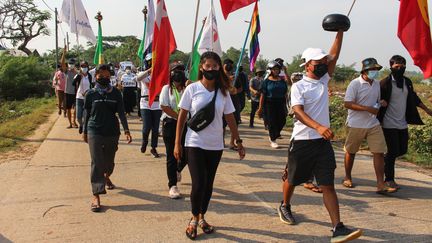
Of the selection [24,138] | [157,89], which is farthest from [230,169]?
[24,138]

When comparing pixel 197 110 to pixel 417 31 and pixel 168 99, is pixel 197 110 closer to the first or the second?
pixel 168 99

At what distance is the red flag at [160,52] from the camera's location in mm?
5707

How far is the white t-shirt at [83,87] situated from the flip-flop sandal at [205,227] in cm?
627

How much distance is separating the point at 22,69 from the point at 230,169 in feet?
62.1

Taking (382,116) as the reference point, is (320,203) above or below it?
below

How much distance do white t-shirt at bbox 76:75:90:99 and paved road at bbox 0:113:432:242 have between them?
2.56m

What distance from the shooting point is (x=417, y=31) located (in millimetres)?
5078

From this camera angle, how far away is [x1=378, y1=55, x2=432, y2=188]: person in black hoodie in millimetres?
5609

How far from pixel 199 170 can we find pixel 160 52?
2.28 metres

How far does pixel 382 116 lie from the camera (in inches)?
223

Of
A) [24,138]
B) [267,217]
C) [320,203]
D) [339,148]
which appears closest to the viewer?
[267,217]

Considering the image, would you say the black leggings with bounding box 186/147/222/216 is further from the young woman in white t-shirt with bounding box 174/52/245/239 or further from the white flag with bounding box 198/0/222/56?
the white flag with bounding box 198/0/222/56

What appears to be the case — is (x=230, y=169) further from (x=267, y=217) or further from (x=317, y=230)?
(x=317, y=230)

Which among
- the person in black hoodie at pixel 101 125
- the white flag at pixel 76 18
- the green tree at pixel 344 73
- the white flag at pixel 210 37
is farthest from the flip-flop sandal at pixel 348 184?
the green tree at pixel 344 73
